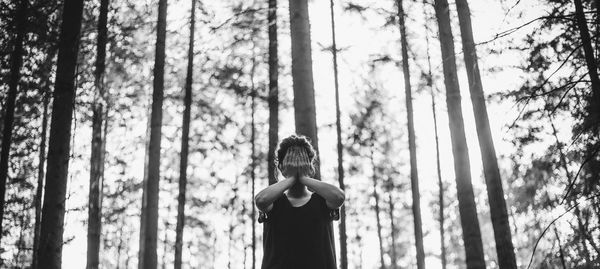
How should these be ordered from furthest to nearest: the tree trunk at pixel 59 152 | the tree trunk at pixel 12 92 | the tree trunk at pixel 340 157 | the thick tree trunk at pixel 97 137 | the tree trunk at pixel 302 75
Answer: the tree trunk at pixel 340 157, the tree trunk at pixel 12 92, the thick tree trunk at pixel 97 137, the tree trunk at pixel 302 75, the tree trunk at pixel 59 152

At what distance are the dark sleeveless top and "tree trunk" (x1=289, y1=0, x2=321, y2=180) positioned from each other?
288cm

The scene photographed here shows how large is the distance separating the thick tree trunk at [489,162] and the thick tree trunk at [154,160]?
7.10m

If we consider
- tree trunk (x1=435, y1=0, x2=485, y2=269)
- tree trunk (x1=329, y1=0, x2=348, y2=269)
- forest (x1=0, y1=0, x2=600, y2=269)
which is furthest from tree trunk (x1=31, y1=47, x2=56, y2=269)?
tree trunk (x1=329, y1=0, x2=348, y2=269)

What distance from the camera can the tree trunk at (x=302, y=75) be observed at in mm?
5723

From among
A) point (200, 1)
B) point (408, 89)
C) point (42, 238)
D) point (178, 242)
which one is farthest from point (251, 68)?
point (42, 238)

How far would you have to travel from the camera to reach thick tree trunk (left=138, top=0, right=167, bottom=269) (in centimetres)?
1083

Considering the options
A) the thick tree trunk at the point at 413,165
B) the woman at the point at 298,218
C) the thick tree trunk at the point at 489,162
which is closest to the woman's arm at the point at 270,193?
the woman at the point at 298,218

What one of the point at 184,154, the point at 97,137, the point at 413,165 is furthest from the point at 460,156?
the point at 184,154

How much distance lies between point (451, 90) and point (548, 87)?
18.4 ft

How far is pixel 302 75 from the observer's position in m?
6.00

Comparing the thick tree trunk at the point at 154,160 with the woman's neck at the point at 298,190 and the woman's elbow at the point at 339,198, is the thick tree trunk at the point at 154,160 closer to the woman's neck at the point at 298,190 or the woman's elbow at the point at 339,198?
the woman's neck at the point at 298,190

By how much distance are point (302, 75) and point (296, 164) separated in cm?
356

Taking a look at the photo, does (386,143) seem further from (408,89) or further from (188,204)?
(188,204)

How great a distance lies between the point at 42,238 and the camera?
5.10 m
